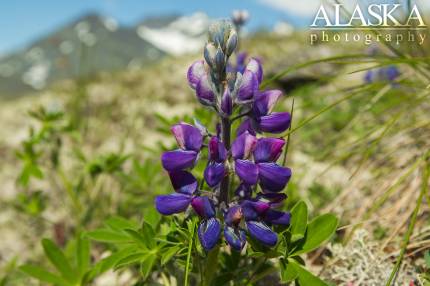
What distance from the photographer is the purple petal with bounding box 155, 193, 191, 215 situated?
155 cm

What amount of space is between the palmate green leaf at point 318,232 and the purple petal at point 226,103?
0.51m

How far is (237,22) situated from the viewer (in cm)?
366

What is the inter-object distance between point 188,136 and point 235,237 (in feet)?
1.12

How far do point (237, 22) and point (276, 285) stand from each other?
2135 millimetres

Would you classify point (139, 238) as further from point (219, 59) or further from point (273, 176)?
point (219, 59)

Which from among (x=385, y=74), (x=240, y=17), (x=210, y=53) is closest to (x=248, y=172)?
(x=210, y=53)

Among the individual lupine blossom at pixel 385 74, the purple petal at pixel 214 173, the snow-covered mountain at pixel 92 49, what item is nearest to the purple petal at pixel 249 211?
the purple petal at pixel 214 173

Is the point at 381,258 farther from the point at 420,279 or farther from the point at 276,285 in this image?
the point at 276,285

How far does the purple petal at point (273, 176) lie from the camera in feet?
4.95

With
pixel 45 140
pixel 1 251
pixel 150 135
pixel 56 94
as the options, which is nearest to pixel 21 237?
pixel 1 251

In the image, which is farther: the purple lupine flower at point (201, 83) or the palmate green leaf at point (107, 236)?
the palmate green leaf at point (107, 236)

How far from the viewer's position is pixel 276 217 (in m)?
1.57

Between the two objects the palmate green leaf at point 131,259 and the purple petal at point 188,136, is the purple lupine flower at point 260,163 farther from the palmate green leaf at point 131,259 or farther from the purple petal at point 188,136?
the palmate green leaf at point 131,259

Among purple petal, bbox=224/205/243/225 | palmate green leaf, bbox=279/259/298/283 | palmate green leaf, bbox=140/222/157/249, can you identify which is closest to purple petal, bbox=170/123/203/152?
purple petal, bbox=224/205/243/225
